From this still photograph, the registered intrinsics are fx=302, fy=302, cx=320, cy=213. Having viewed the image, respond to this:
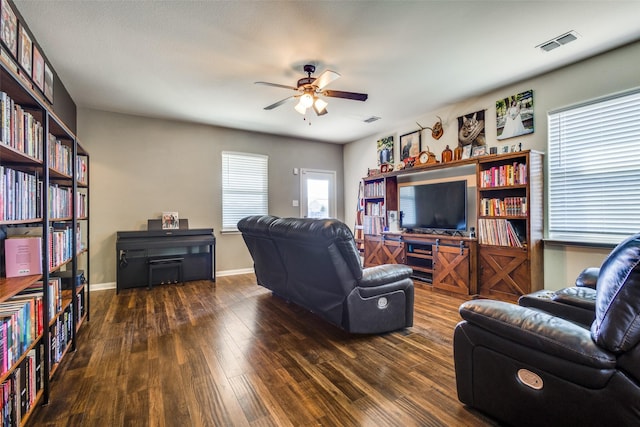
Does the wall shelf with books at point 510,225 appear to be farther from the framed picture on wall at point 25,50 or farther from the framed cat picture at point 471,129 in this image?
the framed picture on wall at point 25,50

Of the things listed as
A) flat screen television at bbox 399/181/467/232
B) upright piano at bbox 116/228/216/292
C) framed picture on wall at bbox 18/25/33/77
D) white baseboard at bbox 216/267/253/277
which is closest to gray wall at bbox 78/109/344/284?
white baseboard at bbox 216/267/253/277

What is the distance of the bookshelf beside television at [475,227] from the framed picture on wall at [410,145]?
409 millimetres

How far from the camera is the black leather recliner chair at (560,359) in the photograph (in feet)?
3.64

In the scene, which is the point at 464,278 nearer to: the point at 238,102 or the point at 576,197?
the point at 576,197

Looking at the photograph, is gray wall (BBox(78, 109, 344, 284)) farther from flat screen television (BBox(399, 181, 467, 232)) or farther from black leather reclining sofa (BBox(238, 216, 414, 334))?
black leather reclining sofa (BBox(238, 216, 414, 334))

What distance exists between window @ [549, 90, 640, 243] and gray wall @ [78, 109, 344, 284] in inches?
169

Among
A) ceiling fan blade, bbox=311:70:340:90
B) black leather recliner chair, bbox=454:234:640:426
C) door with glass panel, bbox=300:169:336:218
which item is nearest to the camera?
black leather recliner chair, bbox=454:234:640:426

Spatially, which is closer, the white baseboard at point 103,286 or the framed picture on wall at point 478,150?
the framed picture on wall at point 478,150

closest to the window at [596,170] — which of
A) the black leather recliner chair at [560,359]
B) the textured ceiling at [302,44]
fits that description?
the textured ceiling at [302,44]

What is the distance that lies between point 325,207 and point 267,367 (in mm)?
4656

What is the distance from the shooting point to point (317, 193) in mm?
6477

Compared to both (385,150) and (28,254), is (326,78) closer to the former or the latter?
(28,254)

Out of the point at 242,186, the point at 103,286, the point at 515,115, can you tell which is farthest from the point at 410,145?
the point at 103,286

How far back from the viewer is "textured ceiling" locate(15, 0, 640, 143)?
2318mm
